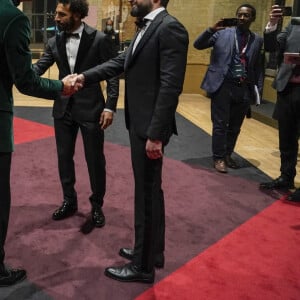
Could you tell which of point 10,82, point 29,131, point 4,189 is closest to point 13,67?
point 10,82

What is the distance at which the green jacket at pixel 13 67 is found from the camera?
6.44 ft

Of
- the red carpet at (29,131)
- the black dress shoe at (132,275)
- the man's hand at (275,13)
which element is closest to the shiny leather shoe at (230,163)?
the man's hand at (275,13)

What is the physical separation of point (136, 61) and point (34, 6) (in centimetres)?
1419

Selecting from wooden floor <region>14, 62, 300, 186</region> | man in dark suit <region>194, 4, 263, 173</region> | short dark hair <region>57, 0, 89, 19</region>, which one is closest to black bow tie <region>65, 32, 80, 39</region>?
short dark hair <region>57, 0, 89, 19</region>

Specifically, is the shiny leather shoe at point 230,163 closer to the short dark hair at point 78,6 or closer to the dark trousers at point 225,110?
the dark trousers at point 225,110

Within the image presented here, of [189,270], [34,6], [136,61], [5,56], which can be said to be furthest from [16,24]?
[34,6]

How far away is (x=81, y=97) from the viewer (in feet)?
10.00

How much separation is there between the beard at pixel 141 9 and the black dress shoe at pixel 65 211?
166cm

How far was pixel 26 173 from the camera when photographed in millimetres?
4367

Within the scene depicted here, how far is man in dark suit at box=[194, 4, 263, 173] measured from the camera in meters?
4.55

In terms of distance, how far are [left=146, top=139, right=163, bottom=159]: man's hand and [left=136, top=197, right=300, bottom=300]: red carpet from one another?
30.3 inches

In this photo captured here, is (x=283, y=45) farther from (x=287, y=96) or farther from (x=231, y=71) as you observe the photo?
(x=231, y=71)

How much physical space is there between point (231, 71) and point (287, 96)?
2.62 ft

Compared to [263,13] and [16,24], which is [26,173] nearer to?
[16,24]
